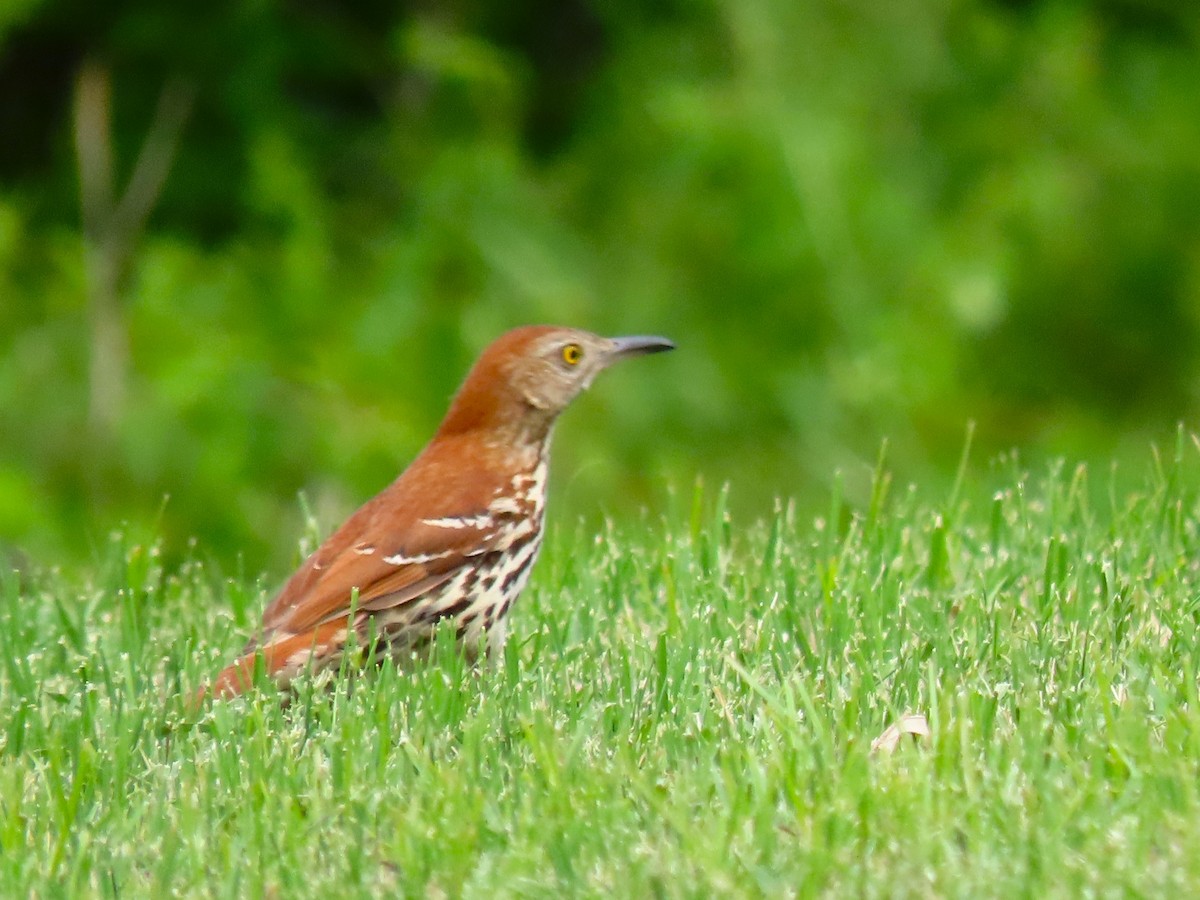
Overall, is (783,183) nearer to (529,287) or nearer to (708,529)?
(529,287)

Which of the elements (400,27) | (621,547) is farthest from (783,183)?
(621,547)

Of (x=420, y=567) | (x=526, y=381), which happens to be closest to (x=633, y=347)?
(x=526, y=381)

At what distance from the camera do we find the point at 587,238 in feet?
28.1

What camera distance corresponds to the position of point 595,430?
8.15m

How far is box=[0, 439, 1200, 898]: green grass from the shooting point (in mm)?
2957

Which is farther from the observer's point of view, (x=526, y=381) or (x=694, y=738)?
(x=526, y=381)

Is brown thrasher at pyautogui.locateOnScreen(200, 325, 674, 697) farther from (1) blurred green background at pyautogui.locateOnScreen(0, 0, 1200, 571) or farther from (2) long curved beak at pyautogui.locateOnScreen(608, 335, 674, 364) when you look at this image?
(1) blurred green background at pyautogui.locateOnScreen(0, 0, 1200, 571)

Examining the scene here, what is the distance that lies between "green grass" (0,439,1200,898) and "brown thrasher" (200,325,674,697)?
0.12 meters

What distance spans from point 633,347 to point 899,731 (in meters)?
1.81

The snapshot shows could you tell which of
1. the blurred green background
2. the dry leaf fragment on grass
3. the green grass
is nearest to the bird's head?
the green grass

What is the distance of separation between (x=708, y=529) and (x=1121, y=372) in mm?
4785

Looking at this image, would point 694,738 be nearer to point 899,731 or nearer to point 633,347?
point 899,731

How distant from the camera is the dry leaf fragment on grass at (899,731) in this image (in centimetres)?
342

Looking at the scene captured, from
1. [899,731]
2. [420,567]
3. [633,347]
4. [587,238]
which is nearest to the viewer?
[899,731]
